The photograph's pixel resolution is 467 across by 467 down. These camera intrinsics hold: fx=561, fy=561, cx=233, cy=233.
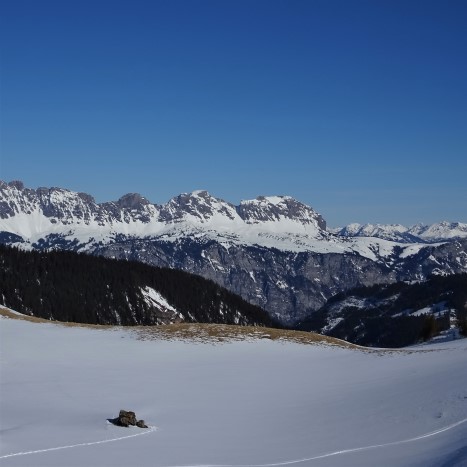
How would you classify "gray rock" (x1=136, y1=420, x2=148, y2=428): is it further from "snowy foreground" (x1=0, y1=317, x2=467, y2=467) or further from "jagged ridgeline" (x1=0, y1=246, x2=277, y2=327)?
"jagged ridgeline" (x1=0, y1=246, x2=277, y2=327)

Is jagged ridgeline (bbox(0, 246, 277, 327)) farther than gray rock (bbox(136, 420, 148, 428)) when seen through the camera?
Yes

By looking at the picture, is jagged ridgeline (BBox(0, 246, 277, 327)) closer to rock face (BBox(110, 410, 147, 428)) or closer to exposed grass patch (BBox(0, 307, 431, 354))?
exposed grass patch (BBox(0, 307, 431, 354))

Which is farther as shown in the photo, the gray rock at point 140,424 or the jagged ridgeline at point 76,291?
the jagged ridgeline at point 76,291

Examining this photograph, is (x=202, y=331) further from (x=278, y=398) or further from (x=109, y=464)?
(x=109, y=464)

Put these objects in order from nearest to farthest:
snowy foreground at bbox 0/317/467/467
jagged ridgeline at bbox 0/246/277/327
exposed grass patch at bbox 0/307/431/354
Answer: snowy foreground at bbox 0/317/467/467
exposed grass patch at bbox 0/307/431/354
jagged ridgeline at bbox 0/246/277/327

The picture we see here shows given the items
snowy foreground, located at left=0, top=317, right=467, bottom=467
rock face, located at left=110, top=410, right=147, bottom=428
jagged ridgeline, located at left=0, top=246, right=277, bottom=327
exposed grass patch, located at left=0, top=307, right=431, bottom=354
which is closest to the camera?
snowy foreground, located at left=0, top=317, right=467, bottom=467

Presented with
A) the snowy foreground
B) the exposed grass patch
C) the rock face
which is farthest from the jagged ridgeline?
the rock face

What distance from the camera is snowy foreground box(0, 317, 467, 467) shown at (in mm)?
17562

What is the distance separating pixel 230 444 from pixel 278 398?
907 centimetres

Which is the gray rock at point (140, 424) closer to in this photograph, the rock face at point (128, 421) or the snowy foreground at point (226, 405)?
the rock face at point (128, 421)

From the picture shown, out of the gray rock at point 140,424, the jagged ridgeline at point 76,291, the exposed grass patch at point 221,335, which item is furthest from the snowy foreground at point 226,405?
the jagged ridgeline at point 76,291

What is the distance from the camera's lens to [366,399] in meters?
25.8

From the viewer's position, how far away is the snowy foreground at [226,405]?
1756 cm

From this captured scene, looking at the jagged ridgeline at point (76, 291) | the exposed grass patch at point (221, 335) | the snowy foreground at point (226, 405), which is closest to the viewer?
the snowy foreground at point (226, 405)
